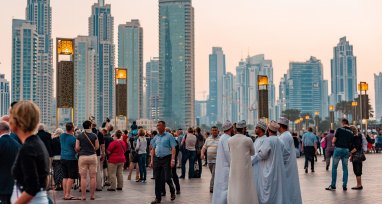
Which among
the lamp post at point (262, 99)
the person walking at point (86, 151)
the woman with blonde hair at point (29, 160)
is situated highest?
the lamp post at point (262, 99)

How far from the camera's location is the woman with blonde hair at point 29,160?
4.77m

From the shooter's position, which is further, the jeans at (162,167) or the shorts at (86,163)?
the shorts at (86,163)

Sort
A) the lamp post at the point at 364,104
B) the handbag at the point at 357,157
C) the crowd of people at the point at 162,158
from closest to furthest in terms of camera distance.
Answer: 1. the crowd of people at the point at 162,158
2. the handbag at the point at 357,157
3. the lamp post at the point at 364,104

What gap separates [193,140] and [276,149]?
11.1 m

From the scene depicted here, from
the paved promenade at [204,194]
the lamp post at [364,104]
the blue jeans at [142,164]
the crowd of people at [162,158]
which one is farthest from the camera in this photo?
the lamp post at [364,104]

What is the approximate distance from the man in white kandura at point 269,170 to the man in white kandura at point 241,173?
252mm

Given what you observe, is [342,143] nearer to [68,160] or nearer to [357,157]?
[357,157]

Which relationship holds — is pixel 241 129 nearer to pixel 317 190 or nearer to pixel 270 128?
pixel 270 128

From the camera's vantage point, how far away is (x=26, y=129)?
492cm

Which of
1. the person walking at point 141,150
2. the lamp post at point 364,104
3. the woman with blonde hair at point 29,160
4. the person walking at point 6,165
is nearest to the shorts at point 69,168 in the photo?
the person walking at point 141,150

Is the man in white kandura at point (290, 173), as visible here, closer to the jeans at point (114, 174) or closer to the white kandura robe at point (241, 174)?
the white kandura robe at point (241, 174)

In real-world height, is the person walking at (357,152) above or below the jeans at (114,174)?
above

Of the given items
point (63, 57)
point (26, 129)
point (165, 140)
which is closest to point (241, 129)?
point (165, 140)

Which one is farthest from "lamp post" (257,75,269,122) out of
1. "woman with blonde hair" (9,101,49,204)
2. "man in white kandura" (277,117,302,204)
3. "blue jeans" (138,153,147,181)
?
"woman with blonde hair" (9,101,49,204)
